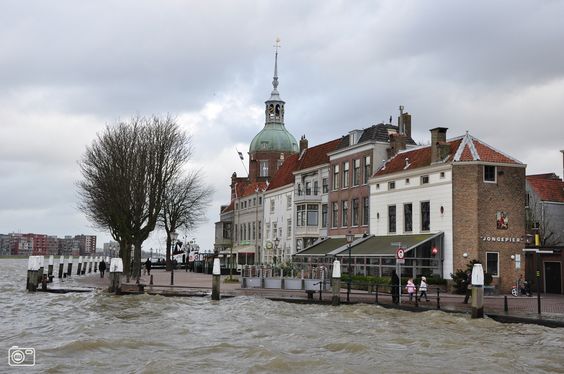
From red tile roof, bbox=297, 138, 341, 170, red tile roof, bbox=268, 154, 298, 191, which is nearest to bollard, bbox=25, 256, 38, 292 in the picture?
red tile roof, bbox=297, 138, 341, 170

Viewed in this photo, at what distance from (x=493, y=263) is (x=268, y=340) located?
74.5 ft

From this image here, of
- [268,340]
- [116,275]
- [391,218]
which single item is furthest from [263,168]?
[268,340]

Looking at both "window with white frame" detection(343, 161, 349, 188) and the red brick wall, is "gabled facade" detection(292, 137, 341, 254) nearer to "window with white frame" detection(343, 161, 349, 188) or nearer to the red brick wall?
"window with white frame" detection(343, 161, 349, 188)

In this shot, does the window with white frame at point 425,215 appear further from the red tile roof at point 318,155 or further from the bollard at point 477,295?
the bollard at point 477,295

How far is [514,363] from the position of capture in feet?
65.7

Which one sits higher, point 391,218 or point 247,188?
point 247,188

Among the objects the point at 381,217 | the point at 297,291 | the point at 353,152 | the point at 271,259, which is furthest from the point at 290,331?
the point at 271,259

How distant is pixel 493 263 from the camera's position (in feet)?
139

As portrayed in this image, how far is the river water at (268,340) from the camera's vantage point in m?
19.4

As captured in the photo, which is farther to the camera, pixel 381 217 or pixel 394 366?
pixel 381 217

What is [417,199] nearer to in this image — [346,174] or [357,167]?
[357,167]

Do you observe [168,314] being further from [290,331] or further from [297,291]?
[297,291]

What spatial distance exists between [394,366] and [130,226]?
3772cm

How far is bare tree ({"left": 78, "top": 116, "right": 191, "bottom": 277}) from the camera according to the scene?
52.5 metres
